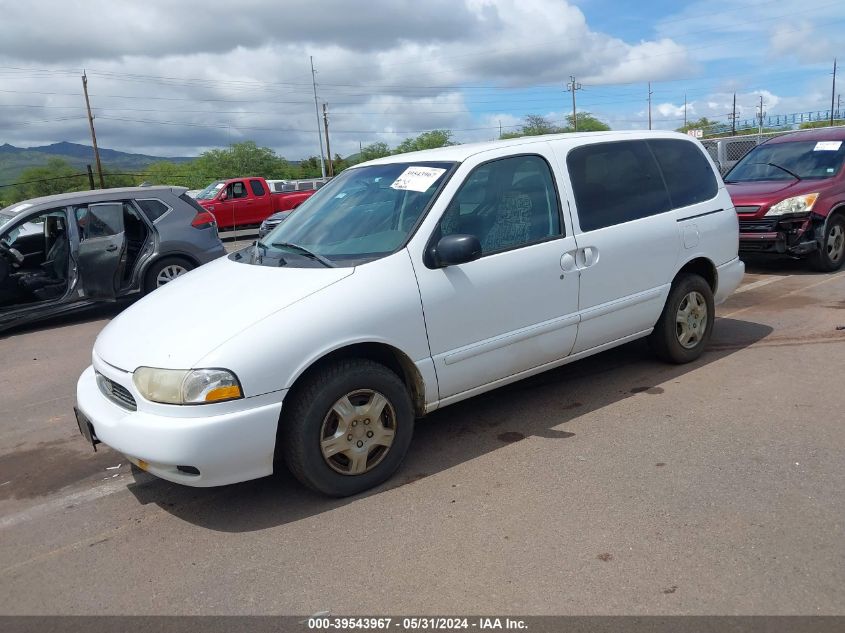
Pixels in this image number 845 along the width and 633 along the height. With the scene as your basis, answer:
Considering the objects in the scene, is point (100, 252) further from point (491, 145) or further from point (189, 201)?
point (491, 145)

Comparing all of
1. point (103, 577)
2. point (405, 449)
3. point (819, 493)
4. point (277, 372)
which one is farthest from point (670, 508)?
point (103, 577)

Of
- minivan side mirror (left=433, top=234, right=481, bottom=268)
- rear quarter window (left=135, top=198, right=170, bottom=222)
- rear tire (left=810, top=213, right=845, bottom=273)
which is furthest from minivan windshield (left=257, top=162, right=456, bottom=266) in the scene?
rear tire (left=810, top=213, right=845, bottom=273)

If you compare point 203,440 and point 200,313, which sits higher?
point 200,313

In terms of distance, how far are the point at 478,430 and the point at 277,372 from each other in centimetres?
164

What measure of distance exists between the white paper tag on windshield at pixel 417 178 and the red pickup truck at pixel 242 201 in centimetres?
1886

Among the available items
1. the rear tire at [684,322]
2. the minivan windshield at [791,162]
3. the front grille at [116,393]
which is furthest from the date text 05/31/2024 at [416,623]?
the minivan windshield at [791,162]

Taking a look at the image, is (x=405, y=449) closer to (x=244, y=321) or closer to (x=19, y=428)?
(x=244, y=321)

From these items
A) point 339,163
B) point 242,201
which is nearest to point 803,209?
point 242,201

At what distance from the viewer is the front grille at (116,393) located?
3561 millimetres

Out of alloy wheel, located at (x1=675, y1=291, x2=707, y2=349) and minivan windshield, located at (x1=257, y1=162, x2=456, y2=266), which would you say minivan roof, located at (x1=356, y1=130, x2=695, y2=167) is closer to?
minivan windshield, located at (x1=257, y1=162, x2=456, y2=266)

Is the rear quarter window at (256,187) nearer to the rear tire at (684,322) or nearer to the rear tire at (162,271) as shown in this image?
the rear tire at (162,271)

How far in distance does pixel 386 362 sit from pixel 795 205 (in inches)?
276

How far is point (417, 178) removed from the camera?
4.33m

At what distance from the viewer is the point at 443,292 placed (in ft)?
12.9
